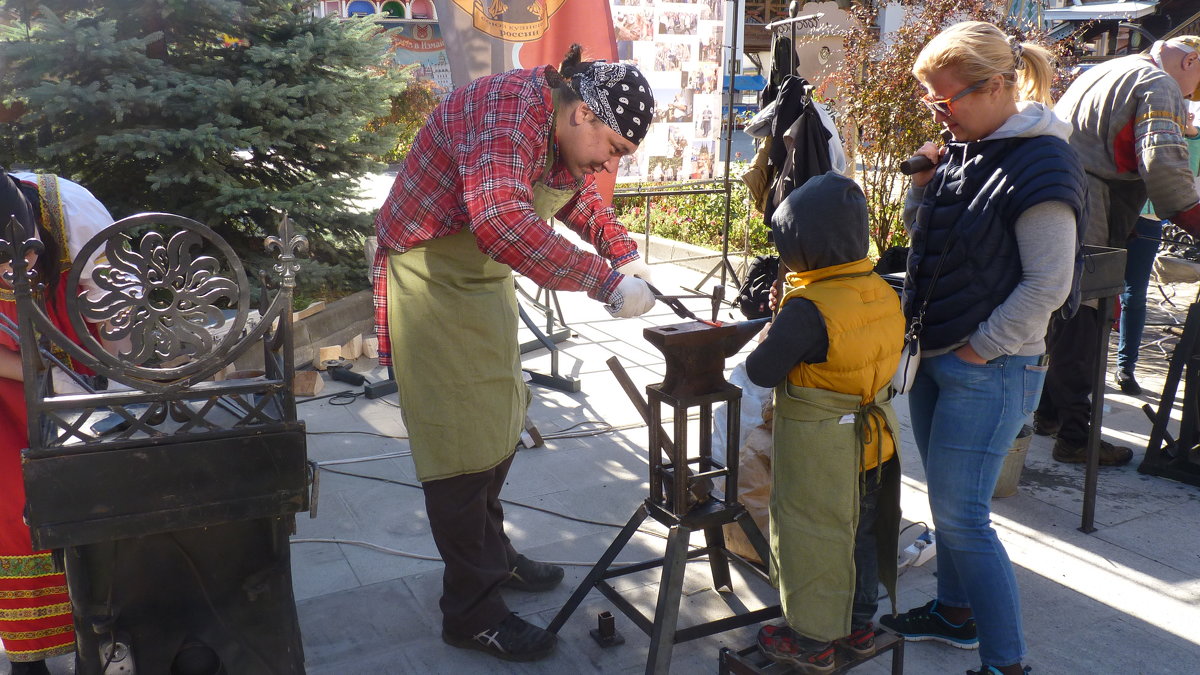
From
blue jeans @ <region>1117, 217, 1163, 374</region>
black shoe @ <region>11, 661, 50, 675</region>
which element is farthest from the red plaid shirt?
blue jeans @ <region>1117, 217, 1163, 374</region>

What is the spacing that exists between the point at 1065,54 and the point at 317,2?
6.73 metres

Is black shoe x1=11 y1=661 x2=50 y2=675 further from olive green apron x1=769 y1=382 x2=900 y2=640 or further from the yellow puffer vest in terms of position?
the yellow puffer vest

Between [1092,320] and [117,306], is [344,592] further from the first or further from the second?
[1092,320]

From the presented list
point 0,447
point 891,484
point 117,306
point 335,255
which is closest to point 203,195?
point 335,255

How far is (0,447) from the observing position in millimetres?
2213

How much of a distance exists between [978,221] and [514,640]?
5.67ft

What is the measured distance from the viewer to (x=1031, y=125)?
221cm

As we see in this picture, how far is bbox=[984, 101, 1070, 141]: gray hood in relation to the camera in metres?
2.21

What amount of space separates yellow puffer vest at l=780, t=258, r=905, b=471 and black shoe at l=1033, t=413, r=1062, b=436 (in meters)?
2.61

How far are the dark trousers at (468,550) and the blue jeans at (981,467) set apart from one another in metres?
1.23

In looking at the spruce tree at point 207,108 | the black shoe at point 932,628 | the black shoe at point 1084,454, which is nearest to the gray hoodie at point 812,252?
the black shoe at point 932,628

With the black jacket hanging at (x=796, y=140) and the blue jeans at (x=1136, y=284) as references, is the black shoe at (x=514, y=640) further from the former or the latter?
the blue jeans at (x=1136, y=284)

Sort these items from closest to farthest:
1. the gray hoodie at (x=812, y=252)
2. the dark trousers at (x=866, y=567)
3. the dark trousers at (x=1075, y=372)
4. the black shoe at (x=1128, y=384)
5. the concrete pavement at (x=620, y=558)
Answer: the gray hoodie at (x=812, y=252) → the dark trousers at (x=866, y=567) → the concrete pavement at (x=620, y=558) → the dark trousers at (x=1075, y=372) → the black shoe at (x=1128, y=384)

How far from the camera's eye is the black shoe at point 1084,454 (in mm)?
4012
